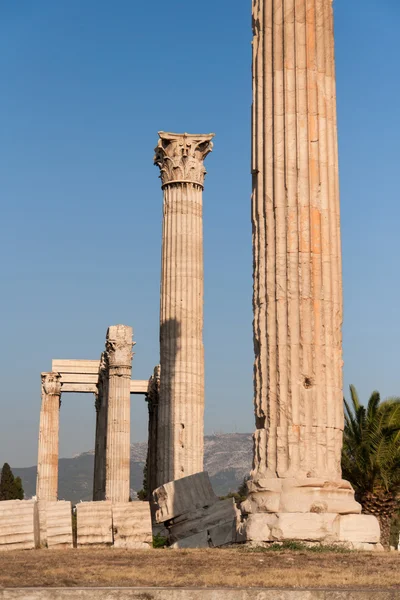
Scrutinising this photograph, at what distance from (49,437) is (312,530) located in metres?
39.9

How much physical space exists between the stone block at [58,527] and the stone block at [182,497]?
4.20 m

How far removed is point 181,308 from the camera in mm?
30047

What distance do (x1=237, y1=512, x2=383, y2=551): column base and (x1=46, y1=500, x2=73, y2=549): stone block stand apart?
193 inches

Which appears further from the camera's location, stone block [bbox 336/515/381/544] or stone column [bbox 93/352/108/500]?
stone column [bbox 93/352/108/500]

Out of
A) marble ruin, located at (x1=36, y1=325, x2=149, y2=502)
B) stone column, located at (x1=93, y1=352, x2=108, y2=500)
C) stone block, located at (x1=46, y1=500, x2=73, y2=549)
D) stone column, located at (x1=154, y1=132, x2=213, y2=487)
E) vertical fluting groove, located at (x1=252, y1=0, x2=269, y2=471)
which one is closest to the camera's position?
vertical fluting groove, located at (x1=252, y1=0, x2=269, y2=471)

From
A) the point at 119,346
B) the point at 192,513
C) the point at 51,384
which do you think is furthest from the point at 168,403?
the point at 51,384

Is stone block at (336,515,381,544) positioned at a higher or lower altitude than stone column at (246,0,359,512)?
lower

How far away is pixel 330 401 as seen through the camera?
1698 cm

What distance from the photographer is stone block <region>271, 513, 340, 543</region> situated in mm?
15812

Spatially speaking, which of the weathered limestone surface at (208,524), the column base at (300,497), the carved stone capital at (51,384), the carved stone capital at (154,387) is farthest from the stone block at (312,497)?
the carved stone capital at (51,384)

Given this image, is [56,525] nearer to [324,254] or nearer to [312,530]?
[312,530]

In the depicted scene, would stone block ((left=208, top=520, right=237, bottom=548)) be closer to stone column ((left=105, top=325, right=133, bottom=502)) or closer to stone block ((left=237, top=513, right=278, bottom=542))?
stone block ((left=237, top=513, right=278, bottom=542))

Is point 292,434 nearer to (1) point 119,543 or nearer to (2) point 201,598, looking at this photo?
(1) point 119,543

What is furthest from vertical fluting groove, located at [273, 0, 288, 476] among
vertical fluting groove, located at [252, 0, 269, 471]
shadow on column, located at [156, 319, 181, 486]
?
shadow on column, located at [156, 319, 181, 486]
